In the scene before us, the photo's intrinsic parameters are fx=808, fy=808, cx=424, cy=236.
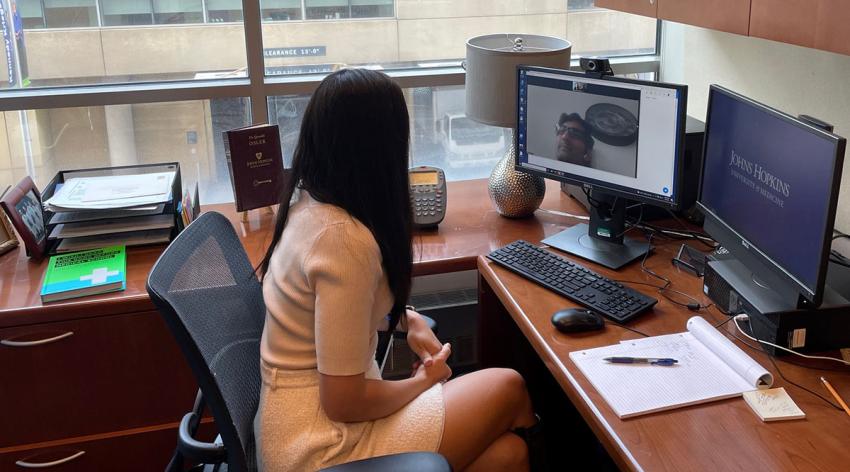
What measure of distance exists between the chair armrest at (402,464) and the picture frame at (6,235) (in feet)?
4.43

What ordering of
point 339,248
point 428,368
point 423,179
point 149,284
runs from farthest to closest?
point 423,179
point 428,368
point 339,248
point 149,284

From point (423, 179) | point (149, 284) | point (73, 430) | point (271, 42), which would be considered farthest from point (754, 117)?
point (73, 430)

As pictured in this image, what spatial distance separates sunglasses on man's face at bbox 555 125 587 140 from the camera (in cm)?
202

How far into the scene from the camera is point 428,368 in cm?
165

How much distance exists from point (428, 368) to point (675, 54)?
1646 mm

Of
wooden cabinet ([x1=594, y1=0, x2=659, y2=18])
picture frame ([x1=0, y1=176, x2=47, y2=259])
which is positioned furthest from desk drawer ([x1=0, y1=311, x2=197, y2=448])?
wooden cabinet ([x1=594, y1=0, x2=659, y2=18])

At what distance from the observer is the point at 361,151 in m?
1.42

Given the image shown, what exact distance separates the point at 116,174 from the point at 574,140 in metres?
1.35

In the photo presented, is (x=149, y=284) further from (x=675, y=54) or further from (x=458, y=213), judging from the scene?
(x=675, y=54)

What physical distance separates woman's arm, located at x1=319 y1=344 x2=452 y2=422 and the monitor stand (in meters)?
0.59

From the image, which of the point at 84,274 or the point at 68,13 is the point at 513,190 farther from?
the point at 68,13

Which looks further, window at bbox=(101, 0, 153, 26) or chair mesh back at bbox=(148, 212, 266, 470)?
window at bbox=(101, 0, 153, 26)

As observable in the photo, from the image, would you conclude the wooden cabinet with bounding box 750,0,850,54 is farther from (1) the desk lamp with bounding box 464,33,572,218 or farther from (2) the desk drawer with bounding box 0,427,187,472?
(2) the desk drawer with bounding box 0,427,187,472

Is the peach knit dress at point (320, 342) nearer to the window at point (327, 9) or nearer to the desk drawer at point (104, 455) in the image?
the desk drawer at point (104, 455)
